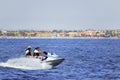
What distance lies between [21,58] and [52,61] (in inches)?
134

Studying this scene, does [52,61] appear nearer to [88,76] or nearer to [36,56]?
[36,56]

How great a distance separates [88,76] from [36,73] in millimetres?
5805

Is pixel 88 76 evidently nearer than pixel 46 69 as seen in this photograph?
Yes

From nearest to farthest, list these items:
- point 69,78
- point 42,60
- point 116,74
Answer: point 69,78 → point 116,74 → point 42,60

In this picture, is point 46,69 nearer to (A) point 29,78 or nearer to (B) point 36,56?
(B) point 36,56

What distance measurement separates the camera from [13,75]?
46.4 meters

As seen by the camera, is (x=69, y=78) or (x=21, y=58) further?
(x=21, y=58)

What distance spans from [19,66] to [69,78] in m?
11.1

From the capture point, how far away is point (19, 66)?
53500 mm

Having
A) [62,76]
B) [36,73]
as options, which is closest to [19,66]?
[36,73]

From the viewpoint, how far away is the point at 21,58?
176ft

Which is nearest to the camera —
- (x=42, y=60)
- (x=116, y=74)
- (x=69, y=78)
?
(x=69, y=78)

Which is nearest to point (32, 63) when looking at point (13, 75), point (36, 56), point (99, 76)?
point (36, 56)

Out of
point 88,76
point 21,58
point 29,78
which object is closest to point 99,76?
point 88,76
